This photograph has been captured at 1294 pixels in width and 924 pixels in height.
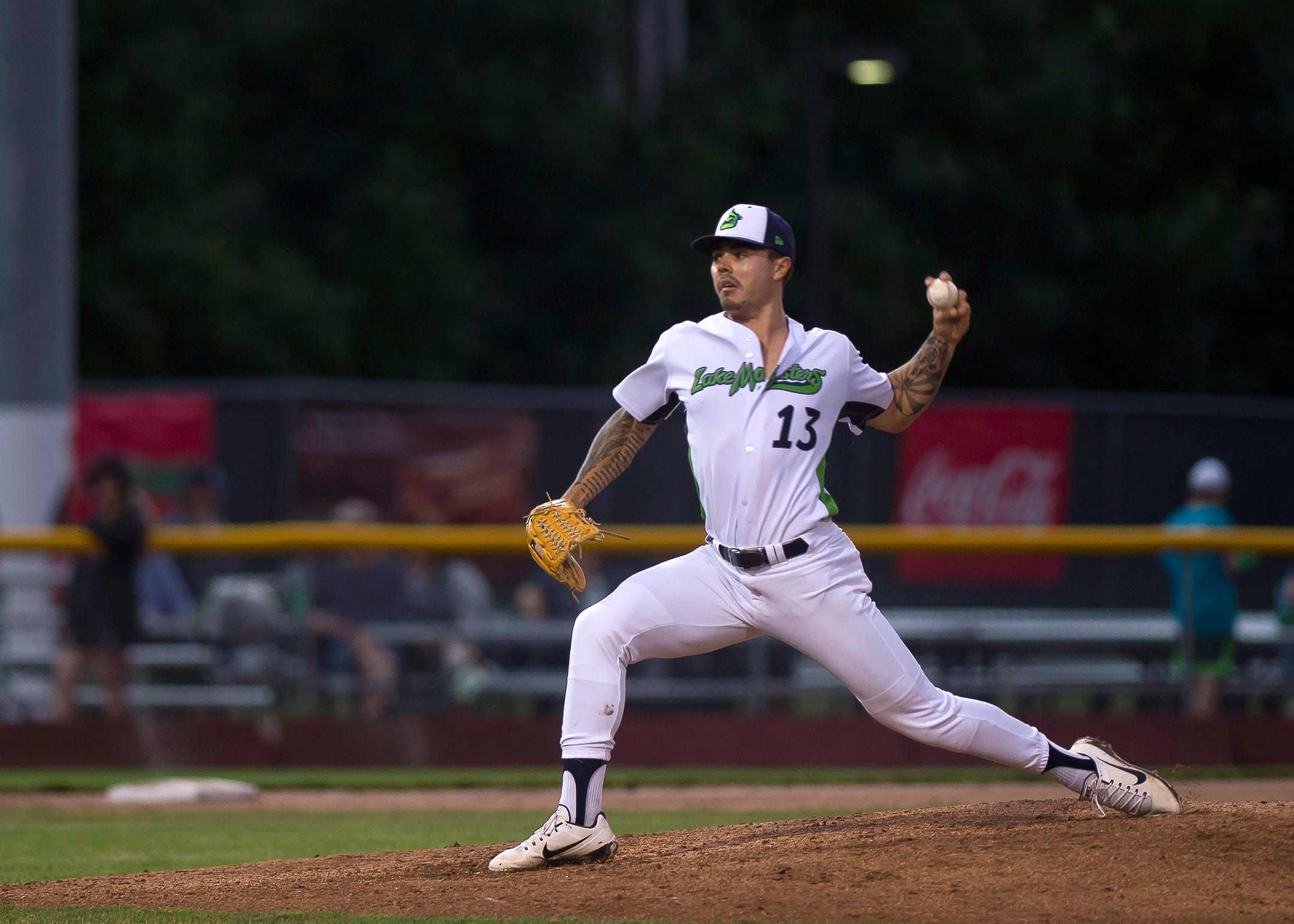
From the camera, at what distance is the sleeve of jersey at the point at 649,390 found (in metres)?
6.45

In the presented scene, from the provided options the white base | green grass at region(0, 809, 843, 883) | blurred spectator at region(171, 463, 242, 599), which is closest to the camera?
green grass at region(0, 809, 843, 883)

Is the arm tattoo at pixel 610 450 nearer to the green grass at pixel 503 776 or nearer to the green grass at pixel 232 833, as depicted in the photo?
the green grass at pixel 232 833

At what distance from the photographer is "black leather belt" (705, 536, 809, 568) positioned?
610 centimetres

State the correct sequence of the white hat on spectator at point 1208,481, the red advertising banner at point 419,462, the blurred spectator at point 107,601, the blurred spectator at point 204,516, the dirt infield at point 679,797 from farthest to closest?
1. the red advertising banner at point 419,462
2. the white hat on spectator at point 1208,481
3. the blurred spectator at point 204,516
4. the blurred spectator at point 107,601
5. the dirt infield at point 679,797

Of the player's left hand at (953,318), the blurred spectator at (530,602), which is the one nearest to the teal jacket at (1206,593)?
the blurred spectator at (530,602)

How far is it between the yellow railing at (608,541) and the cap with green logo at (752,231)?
651 cm

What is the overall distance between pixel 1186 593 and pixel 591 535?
7.56 m

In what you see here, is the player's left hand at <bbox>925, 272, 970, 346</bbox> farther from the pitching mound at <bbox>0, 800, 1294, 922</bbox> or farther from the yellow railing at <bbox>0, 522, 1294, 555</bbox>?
the yellow railing at <bbox>0, 522, 1294, 555</bbox>

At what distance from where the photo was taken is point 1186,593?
42.1 feet

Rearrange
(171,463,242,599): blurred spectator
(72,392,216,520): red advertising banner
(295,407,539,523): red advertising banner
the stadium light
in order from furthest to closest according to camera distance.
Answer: the stadium light → (72,392,216,520): red advertising banner → (295,407,539,523): red advertising banner → (171,463,242,599): blurred spectator

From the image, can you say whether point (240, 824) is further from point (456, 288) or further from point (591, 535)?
point (456, 288)

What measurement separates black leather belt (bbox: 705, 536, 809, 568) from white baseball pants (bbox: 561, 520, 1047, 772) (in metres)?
0.02

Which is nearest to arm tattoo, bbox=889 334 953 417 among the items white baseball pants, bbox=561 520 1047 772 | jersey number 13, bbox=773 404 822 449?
jersey number 13, bbox=773 404 822 449

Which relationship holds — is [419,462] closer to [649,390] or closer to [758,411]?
[649,390]
